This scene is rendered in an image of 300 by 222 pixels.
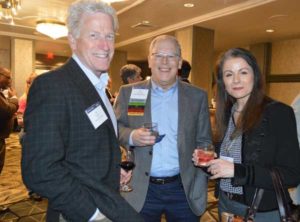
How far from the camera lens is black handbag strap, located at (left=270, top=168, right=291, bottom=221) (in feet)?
4.48

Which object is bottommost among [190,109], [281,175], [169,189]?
[169,189]

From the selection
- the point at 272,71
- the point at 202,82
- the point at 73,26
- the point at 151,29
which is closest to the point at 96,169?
the point at 73,26

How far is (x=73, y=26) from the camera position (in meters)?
1.27

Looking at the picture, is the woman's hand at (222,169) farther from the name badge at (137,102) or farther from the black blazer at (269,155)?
the name badge at (137,102)

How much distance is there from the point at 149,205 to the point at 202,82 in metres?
7.05

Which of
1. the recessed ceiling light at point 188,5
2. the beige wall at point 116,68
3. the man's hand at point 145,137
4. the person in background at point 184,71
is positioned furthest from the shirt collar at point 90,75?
the beige wall at point 116,68

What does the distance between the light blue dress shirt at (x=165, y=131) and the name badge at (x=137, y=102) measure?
0.21 feet

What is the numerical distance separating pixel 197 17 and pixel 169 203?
671cm

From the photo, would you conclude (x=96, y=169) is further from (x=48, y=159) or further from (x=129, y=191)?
(x=129, y=191)

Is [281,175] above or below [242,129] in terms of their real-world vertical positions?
below

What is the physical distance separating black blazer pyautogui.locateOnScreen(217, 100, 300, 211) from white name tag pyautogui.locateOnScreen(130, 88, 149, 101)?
2.56 ft

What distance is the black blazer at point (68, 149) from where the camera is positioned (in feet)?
3.33

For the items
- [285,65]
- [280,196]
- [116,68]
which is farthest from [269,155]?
[116,68]

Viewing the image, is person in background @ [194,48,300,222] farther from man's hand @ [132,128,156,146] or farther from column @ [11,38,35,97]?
column @ [11,38,35,97]
